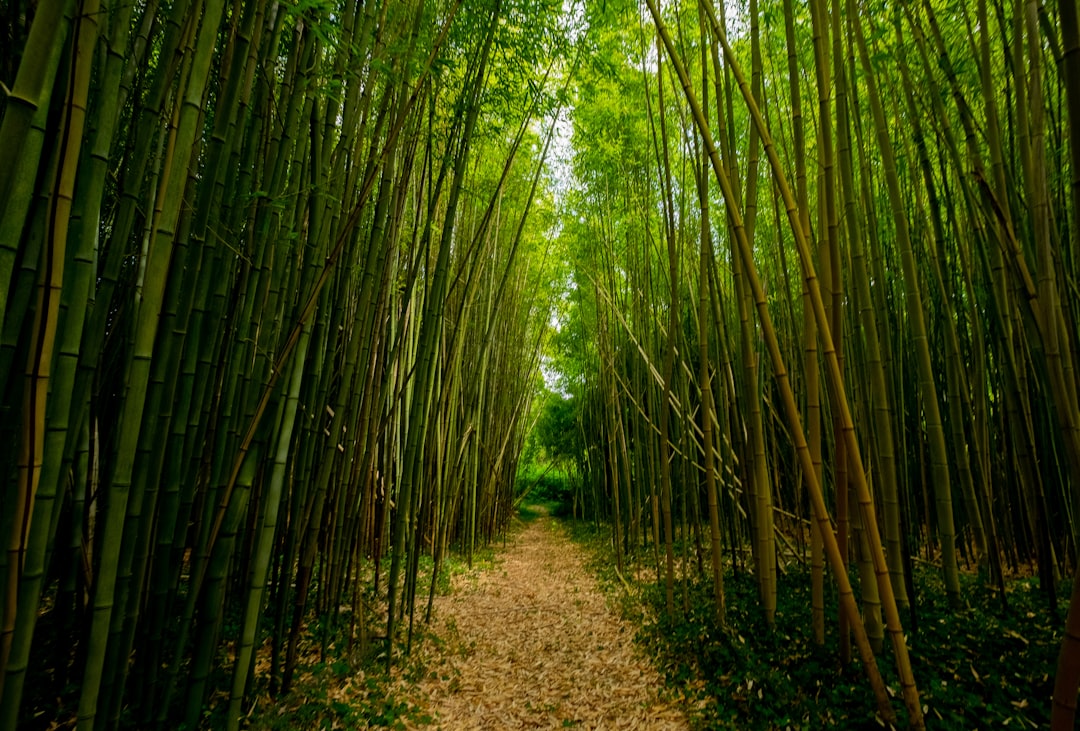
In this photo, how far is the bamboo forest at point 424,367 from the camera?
104 centimetres

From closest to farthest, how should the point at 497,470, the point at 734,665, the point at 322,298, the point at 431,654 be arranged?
the point at 322,298
the point at 734,665
the point at 431,654
the point at 497,470

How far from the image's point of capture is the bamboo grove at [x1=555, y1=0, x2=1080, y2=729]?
1.25 meters

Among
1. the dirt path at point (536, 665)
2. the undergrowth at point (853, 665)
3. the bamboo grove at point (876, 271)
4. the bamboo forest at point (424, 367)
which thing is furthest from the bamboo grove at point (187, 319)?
the undergrowth at point (853, 665)

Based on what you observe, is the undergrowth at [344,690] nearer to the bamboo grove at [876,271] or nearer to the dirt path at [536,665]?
the dirt path at [536,665]

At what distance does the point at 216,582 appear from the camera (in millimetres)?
1495

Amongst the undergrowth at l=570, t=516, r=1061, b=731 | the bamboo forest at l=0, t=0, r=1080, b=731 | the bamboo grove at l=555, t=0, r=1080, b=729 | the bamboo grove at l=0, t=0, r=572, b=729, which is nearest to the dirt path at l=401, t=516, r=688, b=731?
the bamboo forest at l=0, t=0, r=1080, b=731

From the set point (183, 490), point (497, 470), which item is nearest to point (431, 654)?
point (183, 490)

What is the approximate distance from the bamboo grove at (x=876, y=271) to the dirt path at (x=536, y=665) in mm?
525

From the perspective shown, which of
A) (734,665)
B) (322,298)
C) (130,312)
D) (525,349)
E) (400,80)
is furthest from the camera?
(525,349)

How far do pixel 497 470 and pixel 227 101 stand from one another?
18.9ft

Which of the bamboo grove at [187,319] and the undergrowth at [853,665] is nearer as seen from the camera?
the bamboo grove at [187,319]

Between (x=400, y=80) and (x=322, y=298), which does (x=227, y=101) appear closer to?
(x=322, y=298)

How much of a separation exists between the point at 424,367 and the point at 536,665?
1.77 metres

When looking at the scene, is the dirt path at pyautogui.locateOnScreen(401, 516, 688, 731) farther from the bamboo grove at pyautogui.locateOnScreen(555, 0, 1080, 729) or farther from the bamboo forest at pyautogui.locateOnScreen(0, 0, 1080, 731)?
the bamboo grove at pyautogui.locateOnScreen(555, 0, 1080, 729)
